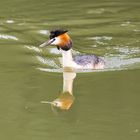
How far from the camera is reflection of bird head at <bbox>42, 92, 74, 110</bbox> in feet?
27.7

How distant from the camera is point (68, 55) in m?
10.4

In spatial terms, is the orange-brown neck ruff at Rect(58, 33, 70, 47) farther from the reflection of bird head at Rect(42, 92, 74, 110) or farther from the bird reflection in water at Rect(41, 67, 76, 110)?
the reflection of bird head at Rect(42, 92, 74, 110)

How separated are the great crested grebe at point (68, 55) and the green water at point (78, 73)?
8.3 inches

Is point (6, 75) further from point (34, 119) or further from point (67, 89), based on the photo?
point (34, 119)

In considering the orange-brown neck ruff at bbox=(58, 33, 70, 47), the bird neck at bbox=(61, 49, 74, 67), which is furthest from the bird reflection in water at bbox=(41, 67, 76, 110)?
the orange-brown neck ruff at bbox=(58, 33, 70, 47)

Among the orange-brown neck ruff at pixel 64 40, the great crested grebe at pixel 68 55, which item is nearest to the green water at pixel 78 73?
the great crested grebe at pixel 68 55

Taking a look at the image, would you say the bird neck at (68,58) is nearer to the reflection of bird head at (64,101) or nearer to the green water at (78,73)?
the green water at (78,73)

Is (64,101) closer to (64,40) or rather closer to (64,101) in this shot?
(64,101)

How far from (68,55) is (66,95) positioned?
1587 mm

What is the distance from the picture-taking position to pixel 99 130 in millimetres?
7262

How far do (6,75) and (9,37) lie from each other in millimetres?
2981

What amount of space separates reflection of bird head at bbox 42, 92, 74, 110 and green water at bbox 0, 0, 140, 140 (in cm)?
9

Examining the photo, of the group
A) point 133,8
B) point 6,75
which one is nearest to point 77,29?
point 133,8

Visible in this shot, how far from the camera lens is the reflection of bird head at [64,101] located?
8.43 meters
